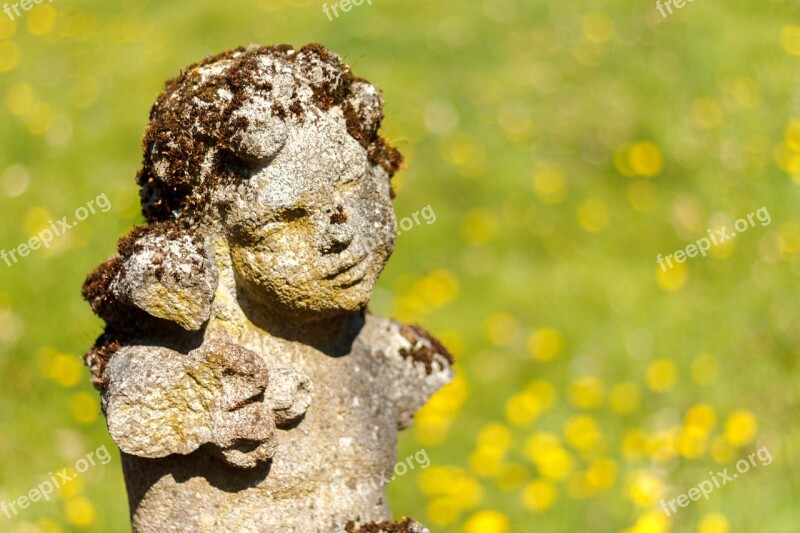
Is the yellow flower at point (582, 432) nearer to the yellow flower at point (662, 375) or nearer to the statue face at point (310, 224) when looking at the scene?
the yellow flower at point (662, 375)

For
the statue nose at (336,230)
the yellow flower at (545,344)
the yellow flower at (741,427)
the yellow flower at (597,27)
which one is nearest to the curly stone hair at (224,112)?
the statue nose at (336,230)

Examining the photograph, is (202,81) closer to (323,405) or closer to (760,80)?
(323,405)

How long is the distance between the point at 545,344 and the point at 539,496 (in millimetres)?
895

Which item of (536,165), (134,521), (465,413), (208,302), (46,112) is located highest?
(46,112)

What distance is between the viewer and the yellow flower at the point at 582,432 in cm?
478

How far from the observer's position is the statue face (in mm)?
2053

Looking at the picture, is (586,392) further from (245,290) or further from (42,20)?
(42,20)

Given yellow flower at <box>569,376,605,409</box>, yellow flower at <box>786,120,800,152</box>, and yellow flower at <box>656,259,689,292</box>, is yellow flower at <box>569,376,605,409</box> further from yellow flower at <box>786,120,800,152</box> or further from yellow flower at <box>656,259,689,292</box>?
yellow flower at <box>786,120,800,152</box>

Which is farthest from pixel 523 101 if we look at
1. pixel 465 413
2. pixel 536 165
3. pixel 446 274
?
pixel 465 413

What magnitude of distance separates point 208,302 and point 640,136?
4.38 metres

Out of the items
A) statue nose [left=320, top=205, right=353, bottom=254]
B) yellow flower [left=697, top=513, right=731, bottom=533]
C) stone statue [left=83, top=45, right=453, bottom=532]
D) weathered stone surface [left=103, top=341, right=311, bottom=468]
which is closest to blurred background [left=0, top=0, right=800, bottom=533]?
yellow flower [left=697, top=513, right=731, bottom=533]

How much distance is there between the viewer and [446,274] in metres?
5.51

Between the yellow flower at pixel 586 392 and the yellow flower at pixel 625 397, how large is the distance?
0.20ft

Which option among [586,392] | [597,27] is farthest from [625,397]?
[597,27]
